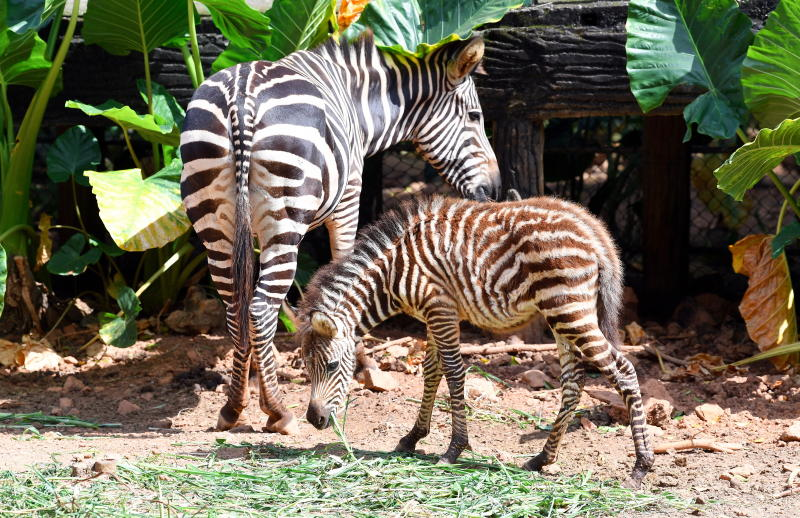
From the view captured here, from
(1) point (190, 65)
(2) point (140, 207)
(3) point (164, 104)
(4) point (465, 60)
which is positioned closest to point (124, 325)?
(2) point (140, 207)

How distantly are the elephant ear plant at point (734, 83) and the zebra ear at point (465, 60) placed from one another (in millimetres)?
966

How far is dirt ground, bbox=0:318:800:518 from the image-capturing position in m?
4.54

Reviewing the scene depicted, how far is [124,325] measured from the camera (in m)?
6.15

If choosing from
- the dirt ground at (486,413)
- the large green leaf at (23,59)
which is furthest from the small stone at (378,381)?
the large green leaf at (23,59)

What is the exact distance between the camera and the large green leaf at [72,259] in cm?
650

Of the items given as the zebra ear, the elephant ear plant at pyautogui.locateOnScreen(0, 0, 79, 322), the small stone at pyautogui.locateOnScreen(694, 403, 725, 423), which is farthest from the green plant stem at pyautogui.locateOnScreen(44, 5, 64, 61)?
the small stone at pyautogui.locateOnScreen(694, 403, 725, 423)

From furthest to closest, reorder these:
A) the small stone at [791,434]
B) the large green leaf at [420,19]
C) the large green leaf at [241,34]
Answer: the large green leaf at [420,19]
the large green leaf at [241,34]
the small stone at [791,434]

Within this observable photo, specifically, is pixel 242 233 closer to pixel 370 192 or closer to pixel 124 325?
pixel 124 325

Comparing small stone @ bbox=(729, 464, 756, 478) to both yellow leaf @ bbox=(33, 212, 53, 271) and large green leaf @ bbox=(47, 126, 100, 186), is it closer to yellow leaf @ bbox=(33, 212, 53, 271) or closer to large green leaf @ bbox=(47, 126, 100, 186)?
large green leaf @ bbox=(47, 126, 100, 186)

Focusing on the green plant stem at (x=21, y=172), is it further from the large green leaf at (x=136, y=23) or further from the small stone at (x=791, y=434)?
the small stone at (x=791, y=434)

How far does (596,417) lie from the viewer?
213 inches

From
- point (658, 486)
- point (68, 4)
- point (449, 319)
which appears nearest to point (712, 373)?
point (658, 486)

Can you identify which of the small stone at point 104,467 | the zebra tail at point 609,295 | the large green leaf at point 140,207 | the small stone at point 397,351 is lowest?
the small stone at point 104,467

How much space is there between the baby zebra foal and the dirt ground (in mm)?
386
